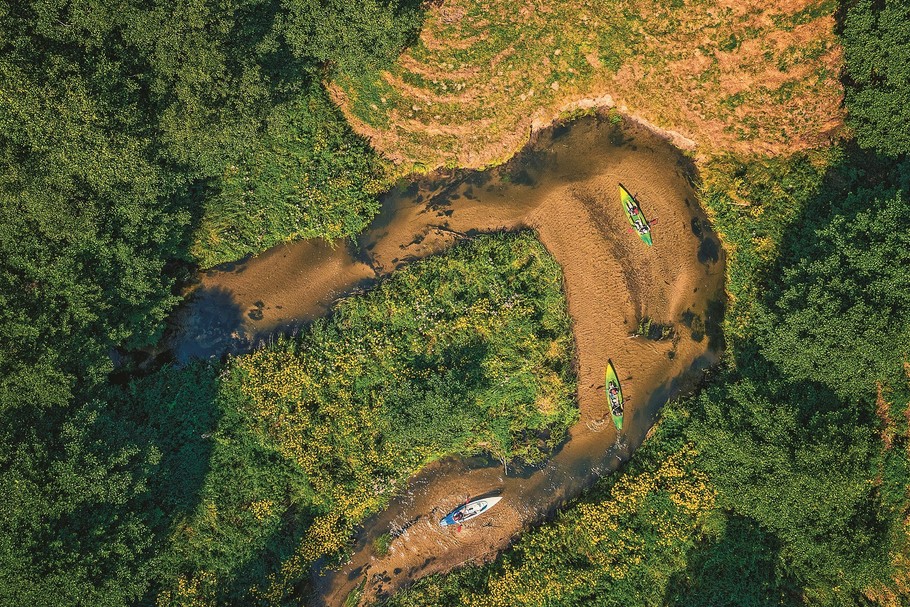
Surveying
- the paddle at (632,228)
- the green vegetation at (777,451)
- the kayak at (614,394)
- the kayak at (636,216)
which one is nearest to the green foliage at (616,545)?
the green vegetation at (777,451)

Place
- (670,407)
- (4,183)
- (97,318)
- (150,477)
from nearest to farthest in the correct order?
(4,183), (97,318), (150,477), (670,407)

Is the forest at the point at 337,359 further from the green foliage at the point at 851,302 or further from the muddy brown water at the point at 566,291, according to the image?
the muddy brown water at the point at 566,291

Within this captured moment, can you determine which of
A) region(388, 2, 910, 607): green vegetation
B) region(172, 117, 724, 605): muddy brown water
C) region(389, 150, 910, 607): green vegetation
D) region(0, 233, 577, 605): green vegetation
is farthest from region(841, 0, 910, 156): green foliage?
region(0, 233, 577, 605): green vegetation

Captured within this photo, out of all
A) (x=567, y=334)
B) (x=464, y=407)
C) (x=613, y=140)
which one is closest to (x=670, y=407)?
(x=567, y=334)

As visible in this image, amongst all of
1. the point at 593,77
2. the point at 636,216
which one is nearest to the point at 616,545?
the point at 636,216

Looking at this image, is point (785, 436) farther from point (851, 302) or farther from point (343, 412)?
point (343, 412)

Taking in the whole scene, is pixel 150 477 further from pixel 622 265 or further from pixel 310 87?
pixel 622 265

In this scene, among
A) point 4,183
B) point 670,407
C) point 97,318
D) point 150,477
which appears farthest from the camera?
point 670,407
